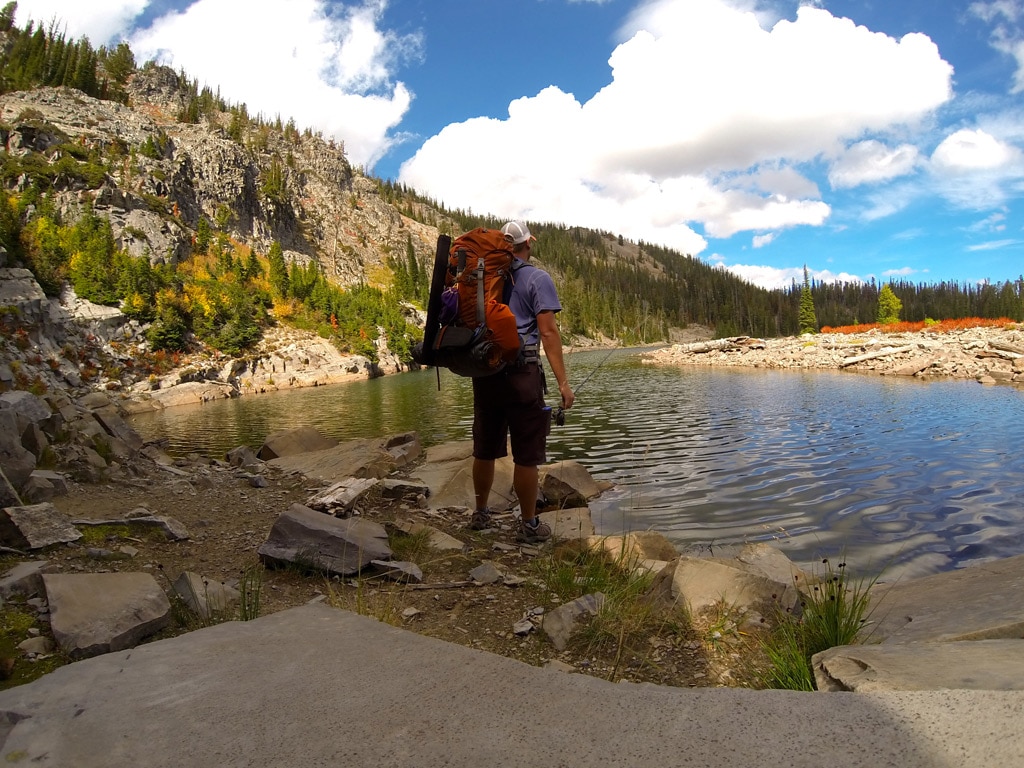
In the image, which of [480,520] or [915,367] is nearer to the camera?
[480,520]

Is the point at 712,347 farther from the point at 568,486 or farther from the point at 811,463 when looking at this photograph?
the point at 568,486

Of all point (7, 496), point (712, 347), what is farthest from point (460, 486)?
point (712, 347)

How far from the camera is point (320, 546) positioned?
489cm

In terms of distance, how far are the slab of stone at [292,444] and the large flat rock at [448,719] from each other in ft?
35.4

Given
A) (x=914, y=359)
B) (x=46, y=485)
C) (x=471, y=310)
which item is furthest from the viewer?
(x=914, y=359)

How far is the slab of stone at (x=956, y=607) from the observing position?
9.90 feet

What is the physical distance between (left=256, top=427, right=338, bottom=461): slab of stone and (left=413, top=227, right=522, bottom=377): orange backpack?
8.53 m

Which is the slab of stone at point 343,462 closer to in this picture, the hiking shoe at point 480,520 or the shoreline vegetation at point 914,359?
the hiking shoe at point 480,520

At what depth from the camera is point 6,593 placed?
3629 millimetres

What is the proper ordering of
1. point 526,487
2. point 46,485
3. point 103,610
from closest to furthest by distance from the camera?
point 103,610 → point 526,487 → point 46,485

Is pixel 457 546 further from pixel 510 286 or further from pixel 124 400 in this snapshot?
pixel 124 400

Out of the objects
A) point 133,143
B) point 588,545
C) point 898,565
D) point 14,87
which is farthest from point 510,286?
point 14,87

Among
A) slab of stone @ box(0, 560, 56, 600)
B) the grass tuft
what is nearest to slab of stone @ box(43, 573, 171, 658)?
slab of stone @ box(0, 560, 56, 600)

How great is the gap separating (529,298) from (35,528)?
15.4ft
